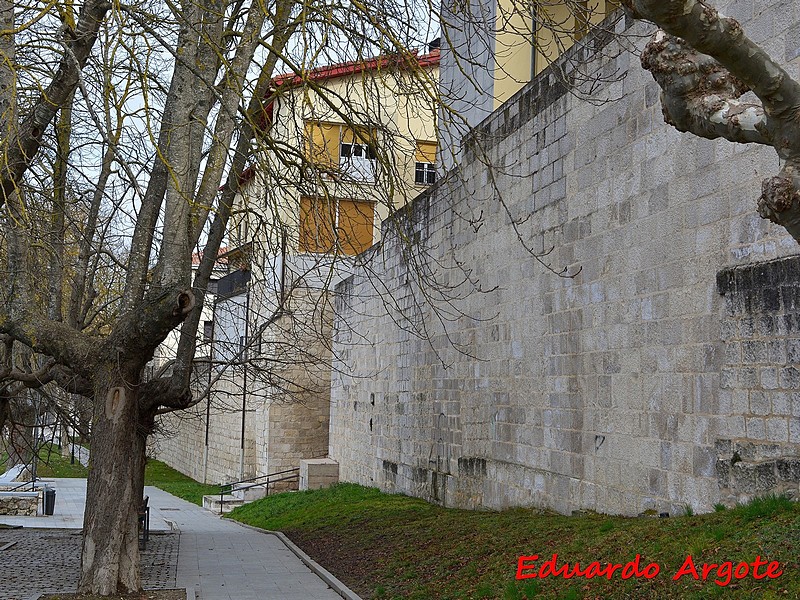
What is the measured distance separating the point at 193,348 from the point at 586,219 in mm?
5401

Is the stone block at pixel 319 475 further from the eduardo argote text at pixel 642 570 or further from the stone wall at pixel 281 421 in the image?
the eduardo argote text at pixel 642 570

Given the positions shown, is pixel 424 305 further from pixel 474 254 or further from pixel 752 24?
pixel 752 24

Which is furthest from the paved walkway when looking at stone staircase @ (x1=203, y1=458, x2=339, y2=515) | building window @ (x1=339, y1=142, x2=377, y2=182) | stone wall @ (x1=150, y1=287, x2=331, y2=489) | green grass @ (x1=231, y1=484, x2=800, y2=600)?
stone wall @ (x1=150, y1=287, x2=331, y2=489)

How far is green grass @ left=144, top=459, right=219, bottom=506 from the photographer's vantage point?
28.8m

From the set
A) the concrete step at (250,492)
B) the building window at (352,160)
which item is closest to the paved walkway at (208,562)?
the concrete step at (250,492)

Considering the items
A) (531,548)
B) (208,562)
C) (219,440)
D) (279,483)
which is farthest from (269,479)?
(531,548)

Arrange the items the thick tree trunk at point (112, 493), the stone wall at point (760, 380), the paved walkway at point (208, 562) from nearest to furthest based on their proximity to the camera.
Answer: the stone wall at point (760, 380) < the thick tree trunk at point (112, 493) < the paved walkway at point (208, 562)

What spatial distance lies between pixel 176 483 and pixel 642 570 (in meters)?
30.4

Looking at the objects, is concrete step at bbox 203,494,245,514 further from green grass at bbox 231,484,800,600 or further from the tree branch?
the tree branch

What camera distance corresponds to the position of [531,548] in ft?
27.7

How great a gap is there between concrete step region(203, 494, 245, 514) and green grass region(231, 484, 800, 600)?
27.6ft

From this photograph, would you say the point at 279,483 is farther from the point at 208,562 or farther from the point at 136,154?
the point at 136,154

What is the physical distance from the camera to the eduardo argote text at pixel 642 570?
538cm

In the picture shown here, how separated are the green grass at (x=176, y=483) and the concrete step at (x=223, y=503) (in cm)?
195
